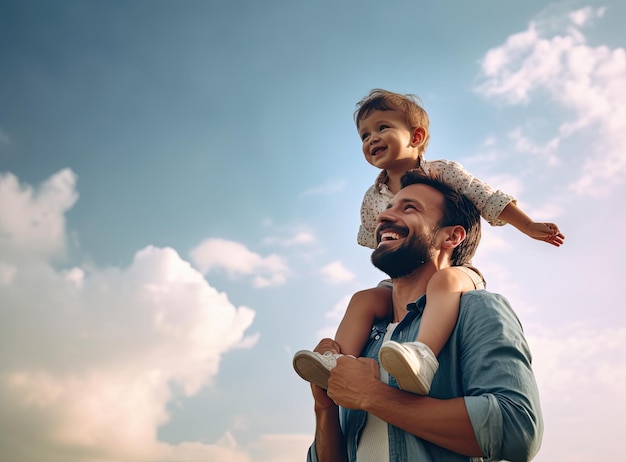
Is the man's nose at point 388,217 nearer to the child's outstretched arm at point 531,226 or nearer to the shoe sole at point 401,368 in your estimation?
the child's outstretched arm at point 531,226

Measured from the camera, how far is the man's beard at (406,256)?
152 inches

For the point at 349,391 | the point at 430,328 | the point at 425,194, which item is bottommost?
the point at 349,391

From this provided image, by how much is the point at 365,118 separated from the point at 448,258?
1.40m

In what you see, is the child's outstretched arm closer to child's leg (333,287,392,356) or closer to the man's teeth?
the man's teeth

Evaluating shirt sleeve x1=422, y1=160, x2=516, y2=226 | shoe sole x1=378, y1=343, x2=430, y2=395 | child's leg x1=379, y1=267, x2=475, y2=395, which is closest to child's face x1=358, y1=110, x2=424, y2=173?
shirt sleeve x1=422, y1=160, x2=516, y2=226

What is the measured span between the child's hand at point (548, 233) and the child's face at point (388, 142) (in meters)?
1.02

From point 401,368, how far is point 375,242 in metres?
1.71

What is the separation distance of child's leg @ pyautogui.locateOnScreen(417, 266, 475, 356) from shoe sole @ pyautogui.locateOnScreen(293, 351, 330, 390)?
0.57 metres

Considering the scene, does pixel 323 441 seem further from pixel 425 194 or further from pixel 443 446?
pixel 425 194

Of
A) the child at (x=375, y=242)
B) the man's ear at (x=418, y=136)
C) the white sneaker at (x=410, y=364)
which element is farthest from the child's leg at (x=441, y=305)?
the man's ear at (x=418, y=136)

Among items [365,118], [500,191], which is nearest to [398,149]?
[365,118]

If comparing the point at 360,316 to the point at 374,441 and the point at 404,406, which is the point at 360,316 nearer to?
the point at 374,441

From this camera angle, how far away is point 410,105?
4891 millimetres

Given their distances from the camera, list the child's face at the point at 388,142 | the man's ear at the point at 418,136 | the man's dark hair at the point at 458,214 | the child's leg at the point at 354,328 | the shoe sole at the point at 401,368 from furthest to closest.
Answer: the man's ear at the point at 418,136 → the child's face at the point at 388,142 → the man's dark hair at the point at 458,214 → the child's leg at the point at 354,328 → the shoe sole at the point at 401,368
